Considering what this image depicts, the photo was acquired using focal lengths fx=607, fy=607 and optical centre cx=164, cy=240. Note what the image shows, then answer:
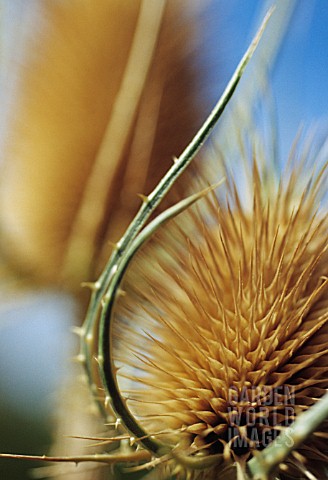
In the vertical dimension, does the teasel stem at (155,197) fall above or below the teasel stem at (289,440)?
above

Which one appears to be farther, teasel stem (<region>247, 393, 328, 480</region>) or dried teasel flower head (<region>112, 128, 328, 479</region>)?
dried teasel flower head (<region>112, 128, 328, 479</region>)

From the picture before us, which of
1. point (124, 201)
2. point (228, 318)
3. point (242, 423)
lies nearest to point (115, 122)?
point (124, 201)

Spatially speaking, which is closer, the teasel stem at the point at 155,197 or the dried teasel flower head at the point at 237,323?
the teasel stem at the point at 155,197

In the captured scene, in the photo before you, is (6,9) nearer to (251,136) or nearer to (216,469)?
(251,136)

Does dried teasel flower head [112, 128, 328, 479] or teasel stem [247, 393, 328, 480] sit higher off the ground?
dried teasel flower head [112, 128, 328, 479]

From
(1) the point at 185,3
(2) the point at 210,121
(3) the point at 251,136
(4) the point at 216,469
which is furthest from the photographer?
(1) the point at 185,3

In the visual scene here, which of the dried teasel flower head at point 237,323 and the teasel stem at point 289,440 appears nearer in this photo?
the teasel stem at point 289,440

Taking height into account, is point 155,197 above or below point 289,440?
above

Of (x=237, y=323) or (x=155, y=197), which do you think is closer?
(x=155, y=197)
